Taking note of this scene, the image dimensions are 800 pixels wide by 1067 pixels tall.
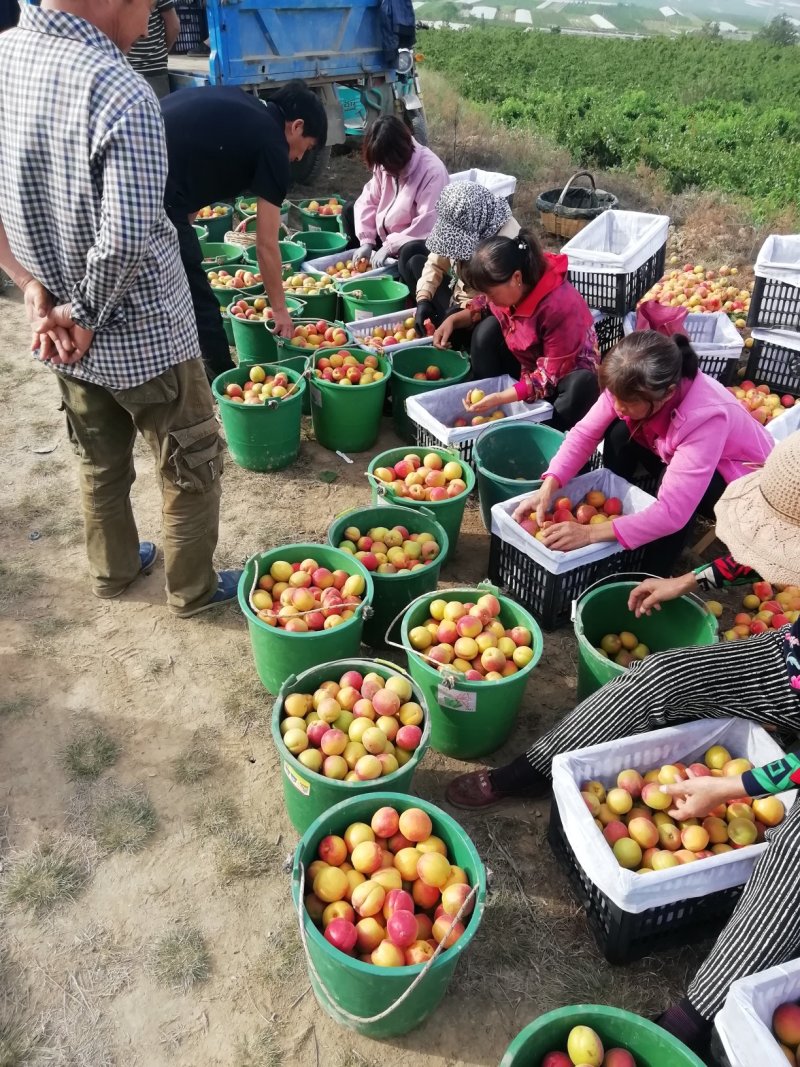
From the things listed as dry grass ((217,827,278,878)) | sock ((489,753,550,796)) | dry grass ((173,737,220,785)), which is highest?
sock ((489,753,550,796))

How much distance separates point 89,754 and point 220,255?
5.03m

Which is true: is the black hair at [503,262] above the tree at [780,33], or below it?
above

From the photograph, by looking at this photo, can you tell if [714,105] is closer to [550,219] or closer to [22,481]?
[550,219]

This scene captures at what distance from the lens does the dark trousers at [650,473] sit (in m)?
3.54

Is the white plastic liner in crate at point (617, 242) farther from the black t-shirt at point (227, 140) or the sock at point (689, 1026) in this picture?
the sock at point (689, 1026)

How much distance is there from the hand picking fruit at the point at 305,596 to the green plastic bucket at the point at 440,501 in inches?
22.9

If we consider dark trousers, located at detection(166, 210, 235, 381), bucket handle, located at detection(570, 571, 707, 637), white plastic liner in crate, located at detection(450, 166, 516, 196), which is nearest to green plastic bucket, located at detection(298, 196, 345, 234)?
white plastic liner in crate, located at detection(450, 166, 516, 196)

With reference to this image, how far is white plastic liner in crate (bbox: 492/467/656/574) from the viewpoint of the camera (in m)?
3.27

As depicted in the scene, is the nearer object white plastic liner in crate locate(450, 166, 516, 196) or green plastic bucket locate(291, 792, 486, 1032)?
green plastic bucket locate(291, 792, 486, 1032)

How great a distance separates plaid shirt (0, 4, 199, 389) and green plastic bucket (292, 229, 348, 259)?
4.75 meters

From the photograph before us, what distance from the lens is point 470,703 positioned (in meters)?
2.75

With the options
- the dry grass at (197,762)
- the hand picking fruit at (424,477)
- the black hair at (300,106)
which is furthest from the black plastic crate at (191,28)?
the dry grass at (197,762)

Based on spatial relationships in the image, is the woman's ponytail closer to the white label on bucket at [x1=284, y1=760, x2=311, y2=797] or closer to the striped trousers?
the striped trousers

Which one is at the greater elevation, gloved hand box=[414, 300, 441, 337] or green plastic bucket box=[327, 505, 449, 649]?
gloved hand box=[414, 300, 441, 337]
